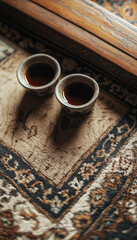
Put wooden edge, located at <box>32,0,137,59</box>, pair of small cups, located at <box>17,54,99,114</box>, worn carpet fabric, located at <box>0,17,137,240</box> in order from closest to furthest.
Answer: worn carpet fabric, located at <box>0,17,137,240</box> < pair of small cups, located at <box>17,54,99,114</box> < wooden edge, located at <box>32,0,137,59</box>

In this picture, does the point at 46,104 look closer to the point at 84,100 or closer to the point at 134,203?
the point at 84,100

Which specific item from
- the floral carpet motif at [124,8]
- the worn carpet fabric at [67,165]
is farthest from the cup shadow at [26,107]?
the floral carpet motif at [124,8]

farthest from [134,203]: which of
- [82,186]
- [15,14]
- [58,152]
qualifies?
[15,14]

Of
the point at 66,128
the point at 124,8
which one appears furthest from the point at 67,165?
the point at 124,8

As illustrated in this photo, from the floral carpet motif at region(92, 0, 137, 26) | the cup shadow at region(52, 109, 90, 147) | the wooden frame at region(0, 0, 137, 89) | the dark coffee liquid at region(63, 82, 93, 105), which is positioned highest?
the floral carpet motif at region(92, 0, 137, 26)

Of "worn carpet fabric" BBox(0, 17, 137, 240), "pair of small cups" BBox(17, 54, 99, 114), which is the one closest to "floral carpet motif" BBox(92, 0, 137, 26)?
"worn carpet fabric" BBox(0, 17, 137, 240)

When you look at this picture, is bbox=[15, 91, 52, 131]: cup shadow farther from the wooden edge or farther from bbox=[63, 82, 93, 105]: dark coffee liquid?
the wooden edge
